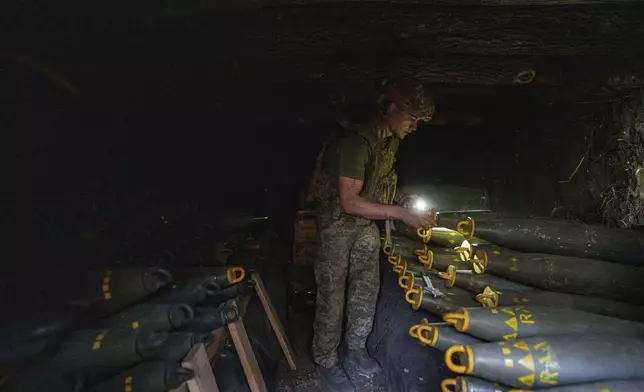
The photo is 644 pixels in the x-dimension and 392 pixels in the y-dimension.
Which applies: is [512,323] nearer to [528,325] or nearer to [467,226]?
[528,325]

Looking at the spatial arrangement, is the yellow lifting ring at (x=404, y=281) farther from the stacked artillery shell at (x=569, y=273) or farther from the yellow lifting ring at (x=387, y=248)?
the yellow lifting ring at (x=387, y=248)

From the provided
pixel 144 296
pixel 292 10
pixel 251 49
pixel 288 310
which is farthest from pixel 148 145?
pixel 288 310

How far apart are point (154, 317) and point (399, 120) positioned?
1.66 m

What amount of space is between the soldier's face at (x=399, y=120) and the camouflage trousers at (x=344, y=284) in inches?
25.2

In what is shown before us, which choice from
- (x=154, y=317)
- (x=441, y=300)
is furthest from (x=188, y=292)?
(x=441, y=300)

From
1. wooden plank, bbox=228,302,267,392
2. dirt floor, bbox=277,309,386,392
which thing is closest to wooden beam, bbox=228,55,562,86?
wooden plank, bbox=228,302,267,392

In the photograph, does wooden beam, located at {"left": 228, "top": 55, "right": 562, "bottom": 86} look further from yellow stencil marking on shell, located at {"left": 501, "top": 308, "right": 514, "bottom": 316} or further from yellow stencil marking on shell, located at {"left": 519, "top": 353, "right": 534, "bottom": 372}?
yellow stencil marking on shell, located at {"left": 519, "top": 353, "right": 534, "bottom": 372}

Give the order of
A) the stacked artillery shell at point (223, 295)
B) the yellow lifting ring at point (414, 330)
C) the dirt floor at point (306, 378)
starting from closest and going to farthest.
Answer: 1. the yellow lifting ring at point (414, 330)
2. the stacked artillery shell at point (223, 295)
3. the dirt floor at point (306, 378)

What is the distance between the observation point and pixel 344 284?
8.49 feet

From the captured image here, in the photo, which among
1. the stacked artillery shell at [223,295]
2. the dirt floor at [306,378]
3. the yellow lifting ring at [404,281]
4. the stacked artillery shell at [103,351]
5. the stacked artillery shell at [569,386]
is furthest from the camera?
the dirt floor at [306,378]

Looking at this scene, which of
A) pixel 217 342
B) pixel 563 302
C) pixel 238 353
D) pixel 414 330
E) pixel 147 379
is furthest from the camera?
pixel 238 353

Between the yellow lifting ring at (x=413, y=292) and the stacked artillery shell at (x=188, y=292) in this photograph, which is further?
the yellow lifting ring at (x=413, y=292)

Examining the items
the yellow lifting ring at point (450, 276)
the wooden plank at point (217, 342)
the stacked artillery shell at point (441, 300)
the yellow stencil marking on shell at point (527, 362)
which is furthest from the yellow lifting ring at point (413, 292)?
the wooden plank at point (217, 342)

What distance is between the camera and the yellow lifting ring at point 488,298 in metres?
1.78
